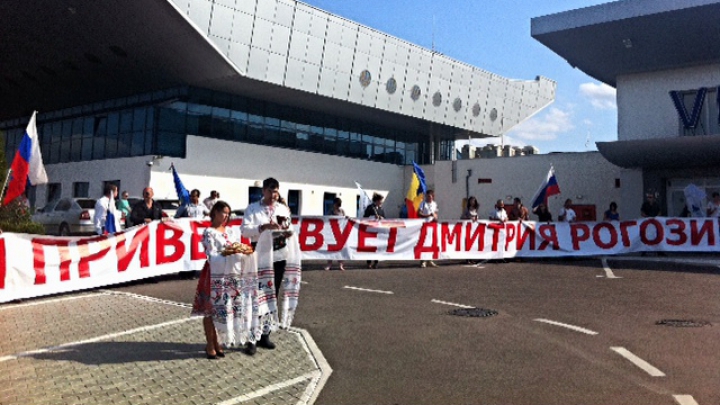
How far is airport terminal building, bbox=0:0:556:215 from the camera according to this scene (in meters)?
27.1

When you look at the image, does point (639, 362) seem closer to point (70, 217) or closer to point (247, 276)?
point (247, 276)

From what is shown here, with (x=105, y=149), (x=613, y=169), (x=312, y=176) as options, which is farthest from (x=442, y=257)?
(x=105, y=149)

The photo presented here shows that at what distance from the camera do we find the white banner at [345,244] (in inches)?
380

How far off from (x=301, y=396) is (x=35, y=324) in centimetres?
496

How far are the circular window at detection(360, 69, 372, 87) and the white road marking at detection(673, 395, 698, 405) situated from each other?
30.5 metres

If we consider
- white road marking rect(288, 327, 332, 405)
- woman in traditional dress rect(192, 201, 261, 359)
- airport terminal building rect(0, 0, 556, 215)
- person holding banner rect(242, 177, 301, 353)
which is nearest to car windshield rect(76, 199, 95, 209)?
airport terminal building rect(0, 0, 556, 215)

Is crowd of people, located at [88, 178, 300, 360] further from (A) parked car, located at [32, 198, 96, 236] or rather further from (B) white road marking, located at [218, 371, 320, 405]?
(A) parked car, located at [32, 198, 96, 236]

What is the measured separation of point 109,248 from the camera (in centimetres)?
1082

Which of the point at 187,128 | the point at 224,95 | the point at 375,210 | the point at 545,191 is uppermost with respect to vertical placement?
the point at 224,95

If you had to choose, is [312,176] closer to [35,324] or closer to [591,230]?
[591,230]

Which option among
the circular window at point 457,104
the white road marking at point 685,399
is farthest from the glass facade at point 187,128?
the white road marking at point 685,399

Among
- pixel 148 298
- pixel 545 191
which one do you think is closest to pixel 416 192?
pixel 545 191

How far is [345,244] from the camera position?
14.9 metres

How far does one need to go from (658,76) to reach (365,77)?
15.9 m
